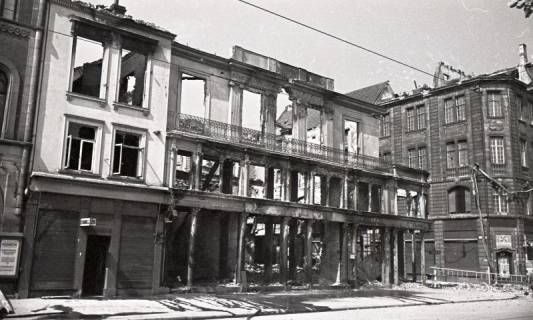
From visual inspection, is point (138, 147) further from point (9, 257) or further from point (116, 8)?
point (9, 257)

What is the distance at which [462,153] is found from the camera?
40.2 m

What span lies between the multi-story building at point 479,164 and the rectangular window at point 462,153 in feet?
0.26

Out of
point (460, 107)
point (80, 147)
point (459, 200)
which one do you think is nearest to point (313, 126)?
point (460, 107)

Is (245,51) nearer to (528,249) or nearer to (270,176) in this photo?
(270,176)

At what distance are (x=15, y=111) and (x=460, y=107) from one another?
113 ft

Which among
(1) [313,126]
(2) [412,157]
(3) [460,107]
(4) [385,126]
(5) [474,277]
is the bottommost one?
(5) [474,277]

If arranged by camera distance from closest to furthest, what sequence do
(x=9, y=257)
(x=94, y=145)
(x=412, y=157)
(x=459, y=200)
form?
(x=9, y=257) < (x=94, y=145) < (x=459, y=200) < (x=412, y=157)

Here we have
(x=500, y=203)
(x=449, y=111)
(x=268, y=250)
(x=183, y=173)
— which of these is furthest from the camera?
(x=449, y=111)

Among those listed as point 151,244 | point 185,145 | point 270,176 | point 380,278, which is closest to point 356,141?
point 270,176

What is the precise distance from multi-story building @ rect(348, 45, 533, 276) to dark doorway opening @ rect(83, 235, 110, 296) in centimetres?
2790

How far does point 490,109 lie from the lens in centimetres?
3919

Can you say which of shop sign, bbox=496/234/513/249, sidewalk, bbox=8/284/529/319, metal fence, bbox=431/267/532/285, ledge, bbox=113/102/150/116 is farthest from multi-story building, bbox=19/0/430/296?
shop sign, bbox=496/234/513/249

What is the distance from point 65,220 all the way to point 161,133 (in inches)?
228

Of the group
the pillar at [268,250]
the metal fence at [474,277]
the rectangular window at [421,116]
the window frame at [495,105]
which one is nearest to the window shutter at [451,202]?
the metal fence at [474,277]
